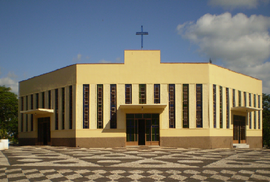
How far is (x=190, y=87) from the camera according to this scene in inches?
1032

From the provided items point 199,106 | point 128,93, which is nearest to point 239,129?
point 199,106

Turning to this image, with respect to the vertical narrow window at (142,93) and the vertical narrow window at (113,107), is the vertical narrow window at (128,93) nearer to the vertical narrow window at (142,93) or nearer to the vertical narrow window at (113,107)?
the vertical narrow window at (142,93)

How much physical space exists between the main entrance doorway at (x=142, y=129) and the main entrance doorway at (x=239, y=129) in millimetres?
8931

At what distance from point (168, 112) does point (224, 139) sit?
6.04 metres

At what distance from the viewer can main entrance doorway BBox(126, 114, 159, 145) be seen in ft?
84.1

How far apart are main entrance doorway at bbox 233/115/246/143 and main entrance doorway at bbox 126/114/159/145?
8931 millimetres

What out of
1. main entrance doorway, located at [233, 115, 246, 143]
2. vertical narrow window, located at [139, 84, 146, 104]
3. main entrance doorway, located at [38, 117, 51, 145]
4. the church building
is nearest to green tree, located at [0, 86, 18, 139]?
main entrance doorway, located at [38, 117, 51, 145]

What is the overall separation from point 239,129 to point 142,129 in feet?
36.2

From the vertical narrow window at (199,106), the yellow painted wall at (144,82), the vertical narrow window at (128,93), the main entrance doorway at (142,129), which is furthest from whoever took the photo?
the vertical narrow window at (128,93)

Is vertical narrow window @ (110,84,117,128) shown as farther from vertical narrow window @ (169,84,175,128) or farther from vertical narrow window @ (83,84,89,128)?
vertical narrow window @ (169,84,175,128)

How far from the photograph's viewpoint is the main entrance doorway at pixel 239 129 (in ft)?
96.0

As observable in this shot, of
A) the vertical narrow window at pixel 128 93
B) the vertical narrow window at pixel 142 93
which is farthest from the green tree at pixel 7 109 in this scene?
the vertical narrow window at pixel 142 93

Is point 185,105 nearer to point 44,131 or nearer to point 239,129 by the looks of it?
point 239,129

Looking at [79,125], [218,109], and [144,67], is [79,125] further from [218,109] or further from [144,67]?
[218,109]
